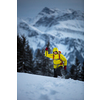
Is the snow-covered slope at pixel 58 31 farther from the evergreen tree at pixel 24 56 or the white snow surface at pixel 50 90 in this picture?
the white snow surface at pixel 50 90

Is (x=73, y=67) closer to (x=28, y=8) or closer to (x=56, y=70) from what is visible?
(x=56, y=70)

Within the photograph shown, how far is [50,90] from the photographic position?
1756 mm

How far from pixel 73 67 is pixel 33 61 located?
5.07 feet

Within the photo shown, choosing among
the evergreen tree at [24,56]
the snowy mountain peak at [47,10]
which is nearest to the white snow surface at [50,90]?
the evergreen tree at [24,56]

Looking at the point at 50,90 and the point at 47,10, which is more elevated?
the point at 47,10

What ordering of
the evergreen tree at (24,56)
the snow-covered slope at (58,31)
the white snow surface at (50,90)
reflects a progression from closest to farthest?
the white snow surface at (50,90), the snow-covered slope at (58,31), the evergreen tree at (24,56)

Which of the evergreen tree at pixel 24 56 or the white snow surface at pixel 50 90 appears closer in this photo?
the white snow surface at pixel 50 90

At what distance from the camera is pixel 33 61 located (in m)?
3.54

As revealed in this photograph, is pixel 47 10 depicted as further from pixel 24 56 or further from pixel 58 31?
pixel 24 56

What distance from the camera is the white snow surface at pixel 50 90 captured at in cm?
172

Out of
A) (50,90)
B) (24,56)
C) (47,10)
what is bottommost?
(50,90)

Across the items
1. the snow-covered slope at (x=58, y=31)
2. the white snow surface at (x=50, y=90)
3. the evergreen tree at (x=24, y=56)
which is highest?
the snow-covered slope at (x=58, y=31)

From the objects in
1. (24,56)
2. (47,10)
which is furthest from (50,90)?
(47,10)

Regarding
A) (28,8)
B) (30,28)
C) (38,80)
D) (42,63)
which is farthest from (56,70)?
(28,8)
